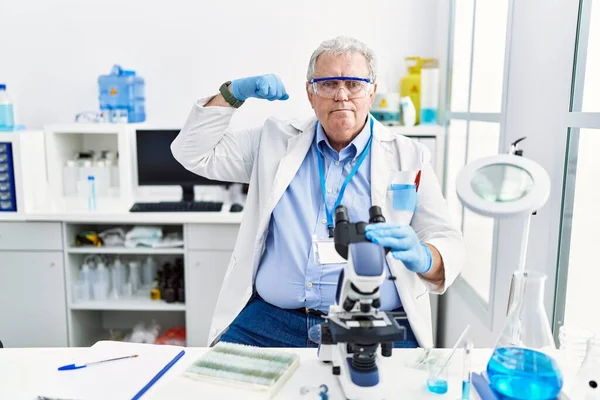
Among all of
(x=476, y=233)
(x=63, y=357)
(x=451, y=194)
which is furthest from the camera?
(x=451, y=194)

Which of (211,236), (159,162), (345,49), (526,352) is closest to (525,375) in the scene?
(526,352)

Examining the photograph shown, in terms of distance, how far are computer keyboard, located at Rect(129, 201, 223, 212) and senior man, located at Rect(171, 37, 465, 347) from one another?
105 cm

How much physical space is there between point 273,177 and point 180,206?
126 centimetres

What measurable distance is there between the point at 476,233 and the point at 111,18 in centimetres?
242

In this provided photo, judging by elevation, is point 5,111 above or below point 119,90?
below

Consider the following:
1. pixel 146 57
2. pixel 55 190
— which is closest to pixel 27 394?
pixel 55 190

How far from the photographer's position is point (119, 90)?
10.2 feet

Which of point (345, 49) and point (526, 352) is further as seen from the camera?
point (345, 49)

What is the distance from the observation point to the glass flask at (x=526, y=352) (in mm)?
978

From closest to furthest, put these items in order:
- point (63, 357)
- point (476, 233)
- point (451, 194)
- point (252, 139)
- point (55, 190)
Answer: point (63, 357) → point (252, 139) → point (476, 233) → point (451, 194) → point (55, 190)

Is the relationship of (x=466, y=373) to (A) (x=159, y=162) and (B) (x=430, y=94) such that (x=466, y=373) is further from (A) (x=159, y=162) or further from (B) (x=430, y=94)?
(A) (x=159, y=162)

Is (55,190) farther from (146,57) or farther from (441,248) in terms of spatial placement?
(441,248)

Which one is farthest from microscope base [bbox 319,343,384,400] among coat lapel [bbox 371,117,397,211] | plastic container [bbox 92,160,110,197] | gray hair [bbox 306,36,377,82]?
plastic container [bbox 92,160,110,197]

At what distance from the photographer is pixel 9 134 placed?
2770 millimetres
